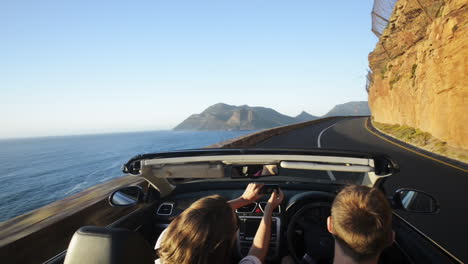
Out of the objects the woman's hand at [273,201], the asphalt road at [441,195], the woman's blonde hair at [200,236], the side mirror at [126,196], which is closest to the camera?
the woman's blonde hair at [200,236]

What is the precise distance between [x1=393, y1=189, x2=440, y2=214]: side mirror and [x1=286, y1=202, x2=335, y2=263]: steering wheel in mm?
629

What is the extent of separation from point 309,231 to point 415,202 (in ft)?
3.00

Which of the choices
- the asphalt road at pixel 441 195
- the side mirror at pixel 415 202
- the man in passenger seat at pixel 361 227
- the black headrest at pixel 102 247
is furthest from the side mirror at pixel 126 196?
the side mirror at pixel 415 202

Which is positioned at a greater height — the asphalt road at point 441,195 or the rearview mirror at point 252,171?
the rearview mirror at point 252,171

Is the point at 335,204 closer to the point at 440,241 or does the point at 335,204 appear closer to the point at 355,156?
the point at 355,156

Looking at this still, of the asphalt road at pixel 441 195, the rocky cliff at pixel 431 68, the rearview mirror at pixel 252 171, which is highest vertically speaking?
the rocky cliff at pixel 431 68

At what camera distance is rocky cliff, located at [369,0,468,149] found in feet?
50.5

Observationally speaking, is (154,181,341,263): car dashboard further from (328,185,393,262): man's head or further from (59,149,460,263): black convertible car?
(328,185,393,262): man's head

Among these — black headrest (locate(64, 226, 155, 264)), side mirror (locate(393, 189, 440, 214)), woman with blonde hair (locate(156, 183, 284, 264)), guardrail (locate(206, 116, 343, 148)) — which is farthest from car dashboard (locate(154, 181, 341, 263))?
guardrail (locate(206, 116, 343, 148))

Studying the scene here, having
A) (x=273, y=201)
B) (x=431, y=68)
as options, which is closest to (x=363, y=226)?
(x=273, y=201)

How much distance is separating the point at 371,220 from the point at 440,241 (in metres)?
4.13

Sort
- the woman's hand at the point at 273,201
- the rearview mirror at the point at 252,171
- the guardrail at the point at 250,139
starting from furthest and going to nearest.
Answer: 1. the guardrail at the point at 250,139
2. the rearview mirror at the point at 252,171
3. the woman's hand at the point at 273,201

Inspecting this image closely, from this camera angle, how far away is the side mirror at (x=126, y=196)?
2955 millimetres

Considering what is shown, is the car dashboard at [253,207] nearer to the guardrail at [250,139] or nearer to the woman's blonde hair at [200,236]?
the woman's blonde hair at [200,236]
